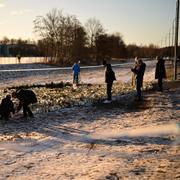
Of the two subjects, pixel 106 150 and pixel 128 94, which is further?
pixel 128 94

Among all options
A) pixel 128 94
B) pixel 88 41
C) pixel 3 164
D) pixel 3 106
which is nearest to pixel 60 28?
pixel 88 41

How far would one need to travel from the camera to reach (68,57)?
80875 mm

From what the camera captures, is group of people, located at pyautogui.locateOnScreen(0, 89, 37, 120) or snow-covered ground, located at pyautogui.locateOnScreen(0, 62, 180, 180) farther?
group of people, located at pyautogui.locateOnScreen(0, 89, 37, 120)

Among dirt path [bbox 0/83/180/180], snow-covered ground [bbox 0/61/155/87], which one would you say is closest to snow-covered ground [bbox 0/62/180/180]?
dirt path [bbox 0/83/180/180]

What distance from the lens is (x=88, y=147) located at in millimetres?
9867

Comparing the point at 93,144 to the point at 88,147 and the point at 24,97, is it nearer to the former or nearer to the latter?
the point at 88,147

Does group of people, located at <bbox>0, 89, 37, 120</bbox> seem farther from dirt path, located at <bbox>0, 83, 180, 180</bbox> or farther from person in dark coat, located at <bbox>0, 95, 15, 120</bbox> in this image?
dirt path, located at <bbox>0, 83, 180, 180</bbox>

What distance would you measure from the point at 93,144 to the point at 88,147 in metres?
0.32

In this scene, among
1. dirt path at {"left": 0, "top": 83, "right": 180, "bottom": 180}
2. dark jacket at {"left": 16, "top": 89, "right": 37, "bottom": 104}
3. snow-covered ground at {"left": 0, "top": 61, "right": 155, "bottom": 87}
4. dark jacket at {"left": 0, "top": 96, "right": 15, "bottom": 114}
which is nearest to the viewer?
dirt path at {"left": 0, "top": 83, "right": 180, "bottom": 180}

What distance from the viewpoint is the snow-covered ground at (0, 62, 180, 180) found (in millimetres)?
7977

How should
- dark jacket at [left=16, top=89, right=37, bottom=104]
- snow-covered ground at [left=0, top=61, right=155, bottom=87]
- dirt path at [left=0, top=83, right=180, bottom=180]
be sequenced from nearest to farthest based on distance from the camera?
dirt path at [left=0, top=83, right=180, bottom=180] < dark jacket at [left=16, top=89, right=37, bottom=104] < snow-covered ground at [left=0, top=61, right=155, bottom=87]

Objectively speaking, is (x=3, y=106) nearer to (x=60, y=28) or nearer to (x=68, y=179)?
(x=68, y=179)

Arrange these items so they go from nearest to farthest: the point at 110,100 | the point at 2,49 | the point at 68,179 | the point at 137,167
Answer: the point at 68,179 → the point at 137,167 → the point at 110,100 → the point at 2,49

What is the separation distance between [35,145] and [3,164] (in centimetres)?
170
